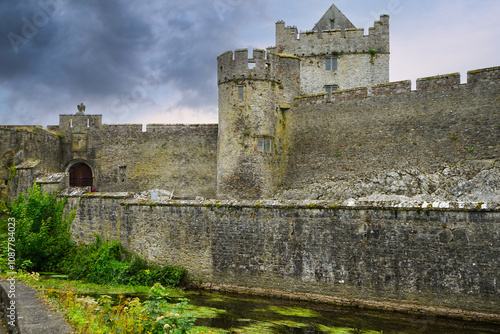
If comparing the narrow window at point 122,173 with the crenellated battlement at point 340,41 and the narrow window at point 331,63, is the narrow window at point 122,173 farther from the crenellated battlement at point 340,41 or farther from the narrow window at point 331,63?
the narrow window at point 331,63

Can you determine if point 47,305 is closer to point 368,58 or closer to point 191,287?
point 191,287

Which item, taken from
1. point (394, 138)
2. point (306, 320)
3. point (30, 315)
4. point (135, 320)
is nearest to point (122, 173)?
point (394, 138)

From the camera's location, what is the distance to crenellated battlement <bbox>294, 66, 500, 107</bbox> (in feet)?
62.3

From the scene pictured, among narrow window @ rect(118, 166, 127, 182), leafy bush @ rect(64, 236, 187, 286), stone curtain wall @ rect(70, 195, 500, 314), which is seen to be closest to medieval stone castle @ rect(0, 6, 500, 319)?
stone curtain wall @ rect(70, 195, 500, 314)

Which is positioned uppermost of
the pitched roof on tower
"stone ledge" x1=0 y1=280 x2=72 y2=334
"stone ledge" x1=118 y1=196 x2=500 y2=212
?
the pitched roof on tower

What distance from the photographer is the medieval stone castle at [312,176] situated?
10.7m

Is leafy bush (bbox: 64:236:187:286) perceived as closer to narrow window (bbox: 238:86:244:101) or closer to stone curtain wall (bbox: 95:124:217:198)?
narrow window (bbox: 238:86:244:101)

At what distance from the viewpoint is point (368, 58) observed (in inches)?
1041

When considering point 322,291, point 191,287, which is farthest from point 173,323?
point 191,287

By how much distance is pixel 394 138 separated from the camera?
68.2 ft

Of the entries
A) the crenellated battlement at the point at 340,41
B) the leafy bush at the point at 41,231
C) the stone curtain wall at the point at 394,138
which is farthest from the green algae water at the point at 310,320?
the crenellated battlement at the point at 340,41

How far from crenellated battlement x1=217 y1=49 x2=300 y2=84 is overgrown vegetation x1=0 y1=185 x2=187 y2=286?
10.3 meters

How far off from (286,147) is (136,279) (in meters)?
11.9

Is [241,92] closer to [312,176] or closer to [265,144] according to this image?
[265,144]
